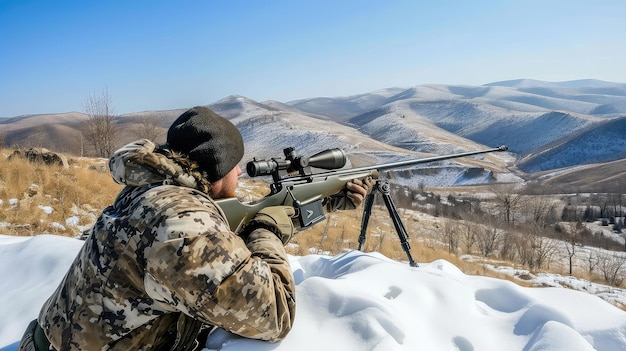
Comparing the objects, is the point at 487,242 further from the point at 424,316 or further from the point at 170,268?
the point at 170,268

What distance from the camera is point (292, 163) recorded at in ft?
11.8

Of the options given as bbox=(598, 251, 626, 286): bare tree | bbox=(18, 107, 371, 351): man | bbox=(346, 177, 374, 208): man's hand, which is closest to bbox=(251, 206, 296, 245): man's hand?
bbox=(18, 107, 371, 351): man

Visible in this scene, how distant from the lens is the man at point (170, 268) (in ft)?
5.54

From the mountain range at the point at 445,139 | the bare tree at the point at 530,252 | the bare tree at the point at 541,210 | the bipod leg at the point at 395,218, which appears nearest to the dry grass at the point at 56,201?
the bipod leg at the point at 395,218

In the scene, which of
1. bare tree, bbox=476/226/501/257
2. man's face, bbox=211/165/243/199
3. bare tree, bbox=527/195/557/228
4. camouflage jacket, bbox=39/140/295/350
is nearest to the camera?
camouflage jacket, bbox=39/140/295/350

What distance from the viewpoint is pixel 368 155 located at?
370ft

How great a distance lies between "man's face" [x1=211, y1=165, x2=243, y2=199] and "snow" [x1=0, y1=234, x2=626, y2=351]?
0.85 metres

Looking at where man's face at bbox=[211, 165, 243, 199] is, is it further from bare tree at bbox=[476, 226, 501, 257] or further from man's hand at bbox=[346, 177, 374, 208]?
bare tree at bbox=[476, 226, 501, 257]

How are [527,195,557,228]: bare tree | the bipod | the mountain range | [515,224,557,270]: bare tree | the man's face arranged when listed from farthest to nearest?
the mountain range < [527,195,557,228]: bare tree < [515,224,557,270]: bare tree < the bipod < the man's face

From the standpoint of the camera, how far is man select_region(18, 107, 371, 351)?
1.69 metres

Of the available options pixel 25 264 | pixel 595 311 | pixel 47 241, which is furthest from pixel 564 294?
pixel 47 241

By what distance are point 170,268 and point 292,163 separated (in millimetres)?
2062

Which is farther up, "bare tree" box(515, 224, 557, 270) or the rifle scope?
the rifle scope

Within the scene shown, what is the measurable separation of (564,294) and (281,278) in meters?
2.35
